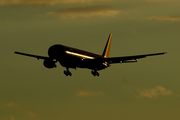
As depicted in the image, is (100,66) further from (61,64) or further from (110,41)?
(110,41)

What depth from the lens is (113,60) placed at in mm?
120188

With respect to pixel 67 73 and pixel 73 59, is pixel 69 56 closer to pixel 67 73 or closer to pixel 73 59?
pixel 73 59

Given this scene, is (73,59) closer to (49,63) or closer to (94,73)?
(49,63)

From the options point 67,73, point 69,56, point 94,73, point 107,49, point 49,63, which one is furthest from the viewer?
point 107,49

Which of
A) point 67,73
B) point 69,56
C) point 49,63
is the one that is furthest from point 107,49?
point 69,56

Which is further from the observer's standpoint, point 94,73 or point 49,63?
point 94,73

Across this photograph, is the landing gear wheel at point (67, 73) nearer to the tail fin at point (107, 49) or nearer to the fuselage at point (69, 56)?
the fuselage at point (69, 56)

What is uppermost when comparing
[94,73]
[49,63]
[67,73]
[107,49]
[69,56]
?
[69,56]

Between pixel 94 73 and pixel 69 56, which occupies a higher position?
pixel 69 56

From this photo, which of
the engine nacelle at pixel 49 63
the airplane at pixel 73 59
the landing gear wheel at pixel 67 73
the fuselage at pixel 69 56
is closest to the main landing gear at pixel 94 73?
the airplane at pixel 73 59

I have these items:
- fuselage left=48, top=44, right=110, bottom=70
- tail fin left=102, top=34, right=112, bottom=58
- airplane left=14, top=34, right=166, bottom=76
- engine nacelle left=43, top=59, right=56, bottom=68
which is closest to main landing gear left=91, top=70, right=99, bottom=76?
airplane left=14, top=34, right=166, bottom=76

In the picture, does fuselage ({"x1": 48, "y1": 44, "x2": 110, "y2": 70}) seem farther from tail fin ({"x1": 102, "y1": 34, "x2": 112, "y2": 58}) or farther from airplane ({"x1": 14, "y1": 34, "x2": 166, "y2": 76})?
tail fin ({"x1": 102, "y1": 34, "x2": 112, "y2": 58})

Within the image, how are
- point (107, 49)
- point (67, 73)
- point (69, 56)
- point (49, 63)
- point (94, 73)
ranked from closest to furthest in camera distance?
point (69, 56), point (49, 63), point (67, 73), point (94, 73), point (107, 49)

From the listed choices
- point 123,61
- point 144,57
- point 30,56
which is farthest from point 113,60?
point 30,56
